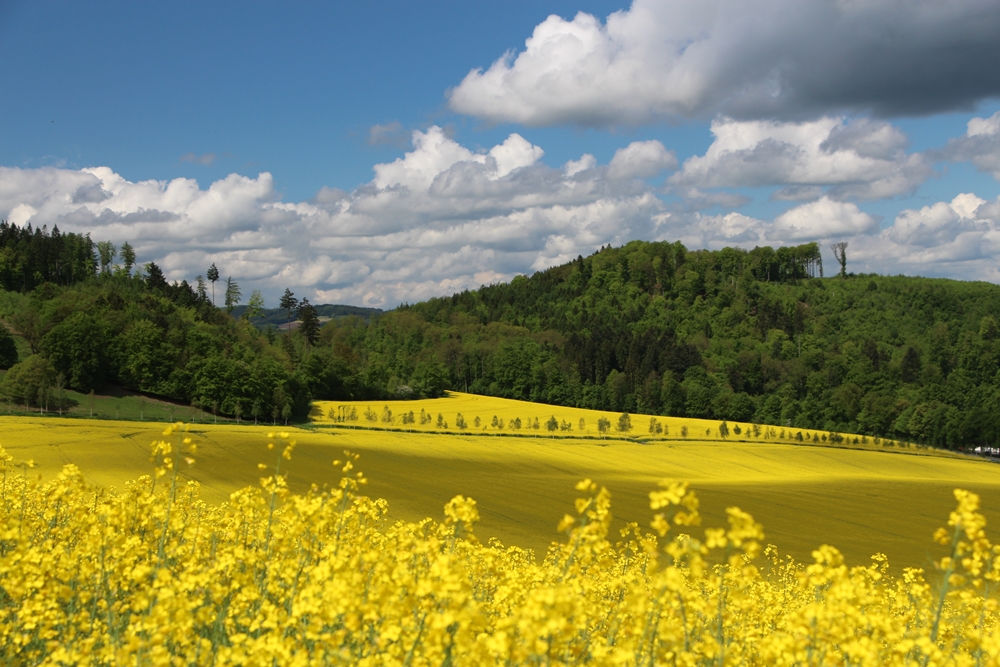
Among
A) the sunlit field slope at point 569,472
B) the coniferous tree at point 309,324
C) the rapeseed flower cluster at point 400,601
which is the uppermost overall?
the coniferous tree at point 309,324

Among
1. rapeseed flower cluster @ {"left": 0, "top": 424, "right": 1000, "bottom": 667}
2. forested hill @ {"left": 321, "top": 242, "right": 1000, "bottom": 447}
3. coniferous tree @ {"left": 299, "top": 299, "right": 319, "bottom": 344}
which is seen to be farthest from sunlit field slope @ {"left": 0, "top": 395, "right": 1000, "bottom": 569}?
coniferous tree @ {"left": 299, "top": 299, "right": 319, "bottom": 344}

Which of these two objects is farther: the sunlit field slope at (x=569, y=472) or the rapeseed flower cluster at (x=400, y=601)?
the sunlit field slope at (x=569, y=472)

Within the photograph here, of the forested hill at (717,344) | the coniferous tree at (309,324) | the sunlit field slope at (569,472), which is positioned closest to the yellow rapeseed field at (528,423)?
the sunlit field slope at (569,472)

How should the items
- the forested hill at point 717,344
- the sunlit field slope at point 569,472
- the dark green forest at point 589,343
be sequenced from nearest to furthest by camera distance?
the sunlit field slope at point 569,472, the dark green forest at point 589,343, the forested hill at point 717,344

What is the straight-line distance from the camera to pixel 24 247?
119312mm

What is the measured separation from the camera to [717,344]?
486 ft

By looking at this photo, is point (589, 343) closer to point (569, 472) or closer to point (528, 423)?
point (528, 423)

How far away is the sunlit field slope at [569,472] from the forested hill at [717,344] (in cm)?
2622

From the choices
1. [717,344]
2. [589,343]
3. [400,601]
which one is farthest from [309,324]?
[400,601]

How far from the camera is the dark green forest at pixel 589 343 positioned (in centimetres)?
7700

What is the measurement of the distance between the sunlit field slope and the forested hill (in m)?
26.2

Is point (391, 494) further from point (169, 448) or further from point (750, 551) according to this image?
point (750, 551)

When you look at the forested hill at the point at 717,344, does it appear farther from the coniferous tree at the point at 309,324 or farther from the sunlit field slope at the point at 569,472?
the sunlit field slope at the point at 569,472

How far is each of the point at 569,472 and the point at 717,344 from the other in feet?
337
